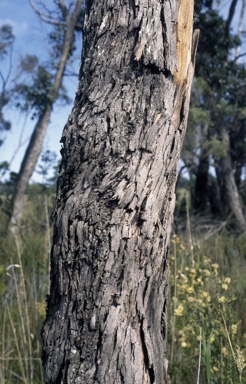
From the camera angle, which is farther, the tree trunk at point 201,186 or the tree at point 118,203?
the tree trunk at point 201,186

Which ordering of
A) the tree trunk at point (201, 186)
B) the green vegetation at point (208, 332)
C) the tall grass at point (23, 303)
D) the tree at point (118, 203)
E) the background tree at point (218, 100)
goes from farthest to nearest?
the tree trunk at point (201, 186) < the background tree at point (218, 100) < the tall grass at point (23, 303) < the green vegetation at point (208, 332) < the tree at point (118, 203)

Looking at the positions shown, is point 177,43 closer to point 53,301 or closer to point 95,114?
point 95,114

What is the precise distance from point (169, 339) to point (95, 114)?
2.15m

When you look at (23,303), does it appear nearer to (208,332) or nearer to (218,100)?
(208,332)

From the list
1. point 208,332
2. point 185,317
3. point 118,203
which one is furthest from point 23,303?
point 118,203

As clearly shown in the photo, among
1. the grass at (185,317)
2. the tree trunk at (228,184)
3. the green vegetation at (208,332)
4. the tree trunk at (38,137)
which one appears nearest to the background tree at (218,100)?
the tree trunk at (228,184)

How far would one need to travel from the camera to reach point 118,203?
1666 mm

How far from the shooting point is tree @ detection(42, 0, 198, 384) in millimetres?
1653

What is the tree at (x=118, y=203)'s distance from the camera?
165cm

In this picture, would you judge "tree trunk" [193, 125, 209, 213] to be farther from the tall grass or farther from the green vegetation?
the green vegetation

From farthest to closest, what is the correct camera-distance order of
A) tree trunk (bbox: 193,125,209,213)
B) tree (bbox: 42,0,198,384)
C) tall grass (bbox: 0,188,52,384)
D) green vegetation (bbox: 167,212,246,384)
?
tree trunk (bbox: 193,125,209,213) → tall grass (bbox: 0,188,52,384) → green vegetation (bbox: 167,212,246,384) → tree (bbox: 42,0,198,384)

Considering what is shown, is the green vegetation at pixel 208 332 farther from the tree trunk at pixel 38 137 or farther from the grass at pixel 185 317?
the tree trunk at pixel 38 137

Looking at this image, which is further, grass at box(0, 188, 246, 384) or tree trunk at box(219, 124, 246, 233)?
tree trunk at box(219, 124, 246, 233)

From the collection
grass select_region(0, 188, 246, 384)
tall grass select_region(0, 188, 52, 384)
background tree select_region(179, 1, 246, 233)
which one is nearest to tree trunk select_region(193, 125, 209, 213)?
background tree select_region(179, 1, 246, 233)
